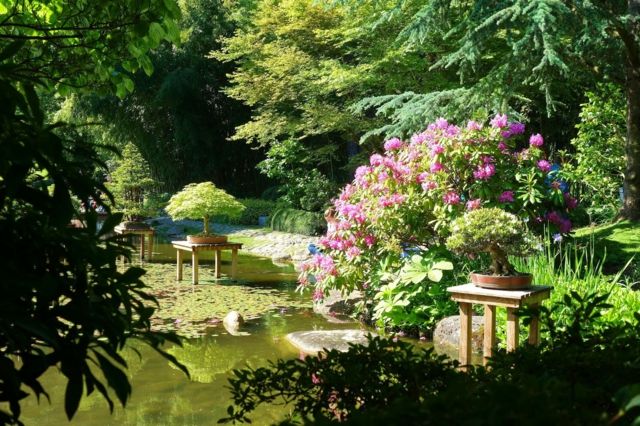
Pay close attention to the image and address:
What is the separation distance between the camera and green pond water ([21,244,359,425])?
12.1ft

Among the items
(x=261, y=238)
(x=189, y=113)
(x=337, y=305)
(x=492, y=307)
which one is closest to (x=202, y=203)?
(x=337, y=305)

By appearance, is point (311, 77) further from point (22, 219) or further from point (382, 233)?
point (22, 219)

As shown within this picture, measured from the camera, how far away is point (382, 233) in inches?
219

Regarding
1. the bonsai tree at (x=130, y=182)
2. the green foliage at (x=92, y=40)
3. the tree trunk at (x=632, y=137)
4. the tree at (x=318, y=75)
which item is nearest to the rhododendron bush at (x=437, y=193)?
the tree trunk at (x=632, y=137)

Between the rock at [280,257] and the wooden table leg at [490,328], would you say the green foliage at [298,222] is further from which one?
the wooden table leg at [490,328]

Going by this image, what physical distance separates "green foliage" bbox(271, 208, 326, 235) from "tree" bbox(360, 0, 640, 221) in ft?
17.3

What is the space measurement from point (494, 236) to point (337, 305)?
8.78 feet

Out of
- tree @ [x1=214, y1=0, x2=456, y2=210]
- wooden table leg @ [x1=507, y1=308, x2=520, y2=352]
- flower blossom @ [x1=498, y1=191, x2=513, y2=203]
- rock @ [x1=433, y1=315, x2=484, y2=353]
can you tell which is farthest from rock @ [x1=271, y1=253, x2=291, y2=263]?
wooden table leg @ [x1=507, y1=308, x2=520, y2=352]

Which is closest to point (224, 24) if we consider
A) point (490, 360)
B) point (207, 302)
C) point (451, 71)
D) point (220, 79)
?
point (220, 79)

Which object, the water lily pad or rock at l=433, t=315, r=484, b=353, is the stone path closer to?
the water lily pad

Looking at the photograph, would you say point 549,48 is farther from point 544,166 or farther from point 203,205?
point 203,205

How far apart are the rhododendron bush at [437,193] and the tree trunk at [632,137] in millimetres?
2252

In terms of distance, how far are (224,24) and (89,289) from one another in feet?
62.9

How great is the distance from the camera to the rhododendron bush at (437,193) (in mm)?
5312
